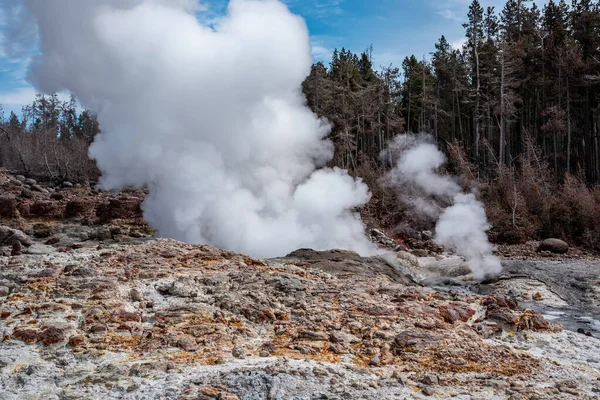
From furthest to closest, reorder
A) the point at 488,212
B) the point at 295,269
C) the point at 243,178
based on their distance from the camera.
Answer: the point at 488,212 → the point at 243,178 → the point at 295,269

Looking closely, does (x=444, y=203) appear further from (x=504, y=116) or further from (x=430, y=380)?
(x=430, y=380)

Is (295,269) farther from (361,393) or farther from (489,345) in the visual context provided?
(361,393)

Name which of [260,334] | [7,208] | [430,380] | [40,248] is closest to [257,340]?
[260,334]

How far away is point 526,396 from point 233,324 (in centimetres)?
413

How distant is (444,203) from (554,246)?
5.74 meters

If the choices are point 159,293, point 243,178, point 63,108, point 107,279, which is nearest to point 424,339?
point 159,293

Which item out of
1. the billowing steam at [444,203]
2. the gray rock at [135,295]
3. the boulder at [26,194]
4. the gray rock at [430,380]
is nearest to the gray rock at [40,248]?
the gray rock at [135,295]

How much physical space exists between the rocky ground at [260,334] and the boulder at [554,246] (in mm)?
8172

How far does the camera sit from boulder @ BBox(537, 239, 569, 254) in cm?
2045

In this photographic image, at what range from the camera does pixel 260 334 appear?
7617mm

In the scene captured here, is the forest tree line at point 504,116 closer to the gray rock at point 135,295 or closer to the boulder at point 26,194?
the boulder at point 26,194

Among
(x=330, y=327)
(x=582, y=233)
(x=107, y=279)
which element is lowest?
(x=330, y=327)

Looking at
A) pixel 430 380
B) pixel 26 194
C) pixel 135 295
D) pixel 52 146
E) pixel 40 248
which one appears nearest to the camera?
pixel 430 380

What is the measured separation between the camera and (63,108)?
5947 centimetres
